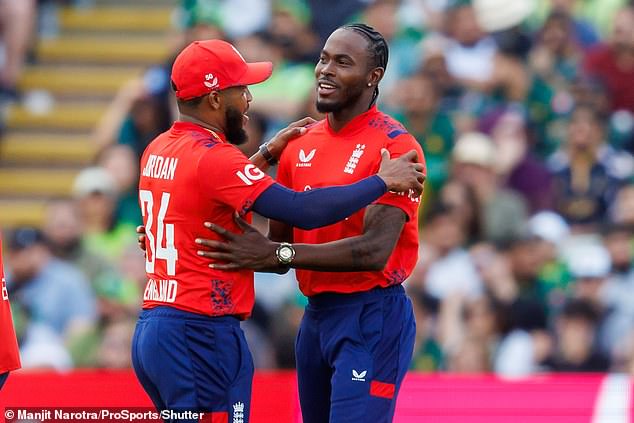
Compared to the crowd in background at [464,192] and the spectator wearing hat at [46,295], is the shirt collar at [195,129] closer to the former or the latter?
the crowd in background at [464,192]

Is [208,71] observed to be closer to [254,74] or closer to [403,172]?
[254,74]

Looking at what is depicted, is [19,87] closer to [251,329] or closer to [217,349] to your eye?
[251,329]

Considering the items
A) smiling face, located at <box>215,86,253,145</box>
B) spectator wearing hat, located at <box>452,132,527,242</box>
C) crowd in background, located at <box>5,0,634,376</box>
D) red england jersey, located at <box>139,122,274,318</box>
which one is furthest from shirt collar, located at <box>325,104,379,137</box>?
spectator wearing hat, located at <box>452,132,527,242</box>

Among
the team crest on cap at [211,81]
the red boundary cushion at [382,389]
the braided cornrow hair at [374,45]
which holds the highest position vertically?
the braided cornrow hair at [374,45]

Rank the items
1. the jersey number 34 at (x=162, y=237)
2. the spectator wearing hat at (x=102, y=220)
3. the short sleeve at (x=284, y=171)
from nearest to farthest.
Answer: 1. the jersey number 34 at (x=162, y=237)
2. the short sleeve at (x=284, y=171)
3. the spectator wearing hat at (x=102, y=220)

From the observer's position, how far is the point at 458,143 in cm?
967

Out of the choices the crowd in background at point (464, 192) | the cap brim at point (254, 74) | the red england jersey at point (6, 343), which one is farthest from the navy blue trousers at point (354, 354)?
the crowd in background at point (464, 192)

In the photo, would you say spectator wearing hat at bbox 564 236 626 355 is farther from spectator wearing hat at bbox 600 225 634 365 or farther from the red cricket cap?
the red cricket cap

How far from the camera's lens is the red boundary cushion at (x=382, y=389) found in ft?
16.7

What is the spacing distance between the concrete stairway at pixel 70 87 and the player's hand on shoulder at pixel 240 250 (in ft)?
21.4

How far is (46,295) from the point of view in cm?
975

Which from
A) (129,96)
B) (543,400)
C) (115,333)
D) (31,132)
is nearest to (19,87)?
(31,132)

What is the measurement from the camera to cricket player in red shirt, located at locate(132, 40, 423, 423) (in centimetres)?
484

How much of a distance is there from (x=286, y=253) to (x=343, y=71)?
78 cm
